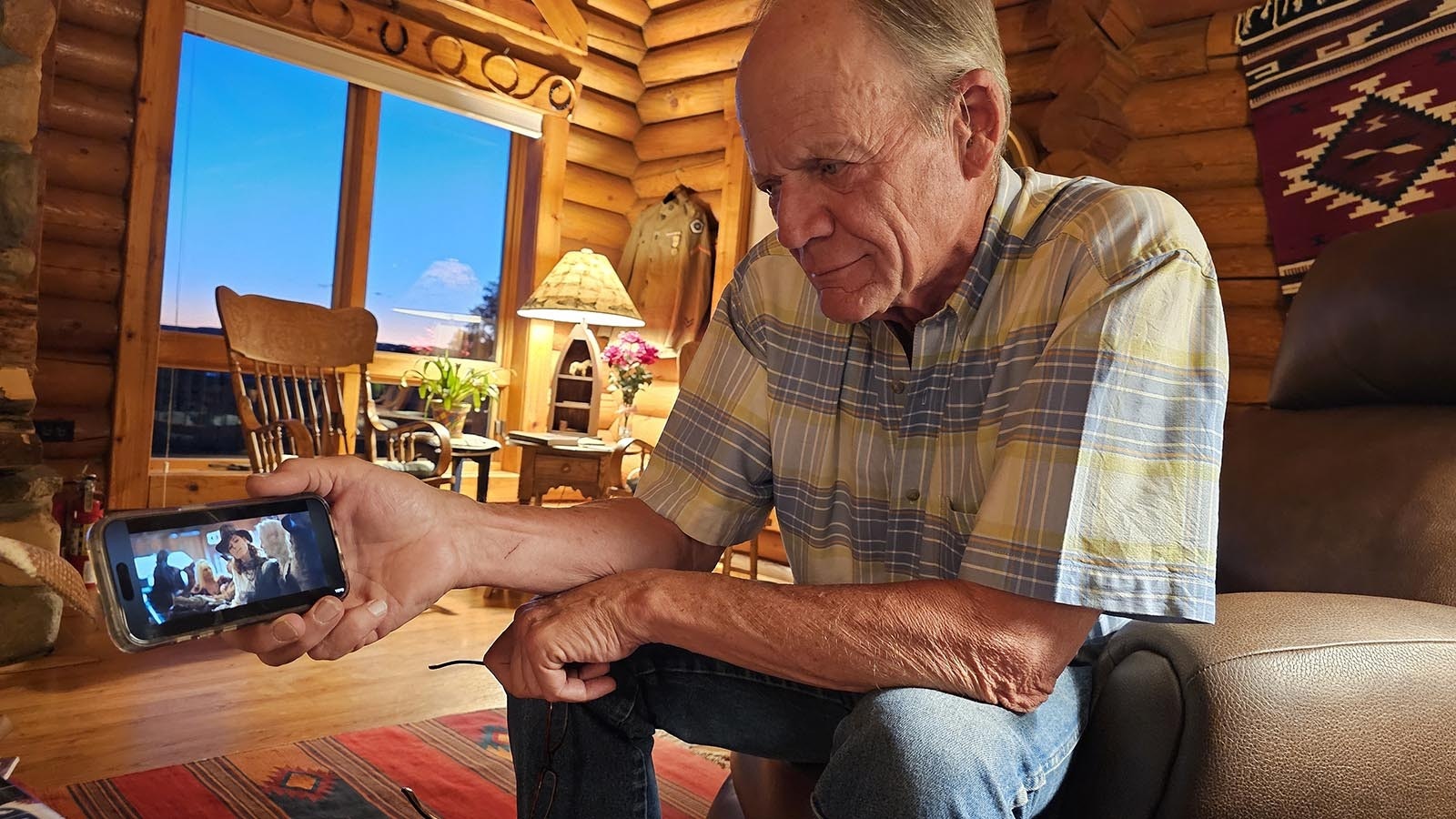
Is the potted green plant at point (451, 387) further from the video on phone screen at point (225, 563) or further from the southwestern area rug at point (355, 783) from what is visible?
the video on phone screen at point (225, 563)

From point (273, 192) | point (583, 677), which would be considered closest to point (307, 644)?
point (583, 677)

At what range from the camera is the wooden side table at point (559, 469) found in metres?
3.55

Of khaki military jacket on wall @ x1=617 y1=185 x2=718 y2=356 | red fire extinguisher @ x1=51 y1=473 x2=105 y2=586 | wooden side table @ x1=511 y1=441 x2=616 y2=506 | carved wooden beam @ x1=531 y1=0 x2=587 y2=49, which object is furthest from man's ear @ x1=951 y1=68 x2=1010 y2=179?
carved wooden beam @ x1=531 y1=0 x2=587 y2=49

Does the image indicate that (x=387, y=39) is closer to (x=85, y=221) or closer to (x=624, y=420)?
(x=85, y=221)

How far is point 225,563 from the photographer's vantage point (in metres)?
0.78

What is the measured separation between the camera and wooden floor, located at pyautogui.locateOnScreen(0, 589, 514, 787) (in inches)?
73.6

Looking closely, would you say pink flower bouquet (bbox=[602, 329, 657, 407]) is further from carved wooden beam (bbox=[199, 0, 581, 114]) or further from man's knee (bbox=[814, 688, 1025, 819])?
man's knee (bbox=[814, 688, 1025, 819])

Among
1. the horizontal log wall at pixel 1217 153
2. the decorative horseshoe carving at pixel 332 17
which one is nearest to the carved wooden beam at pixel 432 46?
the decorative horseshoe carving at pixel 332 17

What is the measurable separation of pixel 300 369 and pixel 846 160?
10.1 feet

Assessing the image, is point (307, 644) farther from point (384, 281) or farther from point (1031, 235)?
point (384, 281)

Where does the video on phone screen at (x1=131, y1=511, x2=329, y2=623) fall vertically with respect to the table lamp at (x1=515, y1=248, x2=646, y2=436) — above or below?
below

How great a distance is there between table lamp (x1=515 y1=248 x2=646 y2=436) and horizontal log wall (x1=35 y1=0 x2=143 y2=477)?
156cm

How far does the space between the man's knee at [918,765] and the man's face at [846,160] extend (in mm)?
423

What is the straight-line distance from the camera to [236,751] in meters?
1.90
